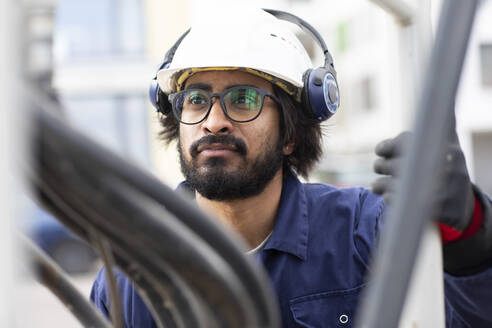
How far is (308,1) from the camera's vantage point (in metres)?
20.1

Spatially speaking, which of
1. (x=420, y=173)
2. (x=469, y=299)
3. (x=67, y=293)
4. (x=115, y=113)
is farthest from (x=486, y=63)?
(x=420, y=173)

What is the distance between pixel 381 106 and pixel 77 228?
1707cm

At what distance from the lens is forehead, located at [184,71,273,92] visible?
200 cm

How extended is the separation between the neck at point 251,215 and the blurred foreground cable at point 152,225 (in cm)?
126

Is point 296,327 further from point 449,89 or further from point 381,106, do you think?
point 381,106

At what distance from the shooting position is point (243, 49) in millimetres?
1979

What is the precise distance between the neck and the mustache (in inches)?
6.3

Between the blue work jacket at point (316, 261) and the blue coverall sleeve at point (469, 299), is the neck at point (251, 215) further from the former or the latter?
the blue coverall sleeve at point (469, 299)

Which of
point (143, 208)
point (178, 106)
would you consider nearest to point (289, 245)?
point (178, 106)

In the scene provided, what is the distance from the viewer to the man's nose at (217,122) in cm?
194

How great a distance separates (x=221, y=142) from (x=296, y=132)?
461 mm

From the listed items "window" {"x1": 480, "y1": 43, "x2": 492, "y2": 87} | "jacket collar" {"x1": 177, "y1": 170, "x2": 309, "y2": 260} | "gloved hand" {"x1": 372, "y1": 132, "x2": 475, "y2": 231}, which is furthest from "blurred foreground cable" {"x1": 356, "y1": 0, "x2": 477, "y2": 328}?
"window" {"x1": 480, "y1": 43, "x2": 492, "y2": 87}

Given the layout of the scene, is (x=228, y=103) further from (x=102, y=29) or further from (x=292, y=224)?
(x=102, y=29)

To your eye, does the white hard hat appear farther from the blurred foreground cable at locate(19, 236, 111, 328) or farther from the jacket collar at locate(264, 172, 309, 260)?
the blurred foreground cable at locate(19, 236, 111, 328)
